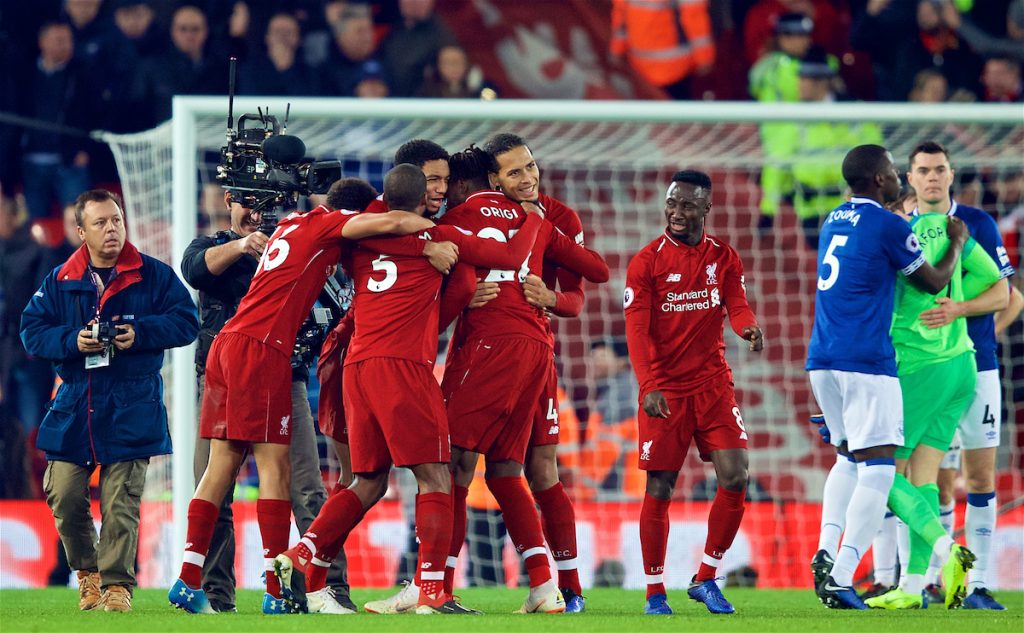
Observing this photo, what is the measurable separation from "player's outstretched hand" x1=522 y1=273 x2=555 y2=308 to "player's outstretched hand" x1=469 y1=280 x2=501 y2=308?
5.8 inches

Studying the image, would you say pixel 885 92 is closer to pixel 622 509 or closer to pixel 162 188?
pixel 622 509

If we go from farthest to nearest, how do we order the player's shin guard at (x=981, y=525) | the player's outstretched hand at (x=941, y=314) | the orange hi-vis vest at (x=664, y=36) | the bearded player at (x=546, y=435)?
the orange hi-vis vest at (x=664, y=36) < the player's shin guard at (x=981, y=525) < the player's outstretched hand at (x=941, y=314) < the bearded player at (x=546, y=435)

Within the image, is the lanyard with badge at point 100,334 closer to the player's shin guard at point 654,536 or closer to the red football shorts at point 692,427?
the red football shorts at point 692,427

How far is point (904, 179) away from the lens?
886cm

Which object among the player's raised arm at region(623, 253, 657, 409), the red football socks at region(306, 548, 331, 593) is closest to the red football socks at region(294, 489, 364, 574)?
the red football socks at region(306, 548, 331, 593)

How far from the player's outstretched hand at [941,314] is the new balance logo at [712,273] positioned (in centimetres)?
116

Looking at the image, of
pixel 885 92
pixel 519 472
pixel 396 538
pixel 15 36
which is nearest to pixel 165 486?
pixel 396 538

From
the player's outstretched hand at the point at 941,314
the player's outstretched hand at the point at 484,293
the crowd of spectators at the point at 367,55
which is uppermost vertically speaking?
the crowd of spectators at the point at 367,55

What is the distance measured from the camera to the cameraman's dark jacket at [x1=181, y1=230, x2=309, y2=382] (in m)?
6.69

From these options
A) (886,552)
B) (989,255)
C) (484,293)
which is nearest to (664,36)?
(989,255)

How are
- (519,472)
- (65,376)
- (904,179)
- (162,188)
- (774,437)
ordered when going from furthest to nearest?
(774,437)
(162,188)
(904,179)
(65,376)
(519,472)

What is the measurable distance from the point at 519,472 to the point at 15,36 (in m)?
8.19

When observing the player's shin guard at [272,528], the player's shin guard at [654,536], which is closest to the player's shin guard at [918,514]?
the player's shin guard at [654,536]

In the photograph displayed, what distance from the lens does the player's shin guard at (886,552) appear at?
764cm
